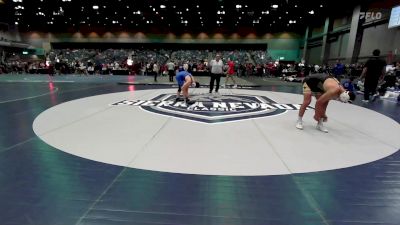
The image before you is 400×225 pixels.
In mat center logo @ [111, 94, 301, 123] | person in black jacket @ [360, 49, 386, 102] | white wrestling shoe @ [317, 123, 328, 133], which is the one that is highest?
person in black jacket @ [360, 49, 386, 102]

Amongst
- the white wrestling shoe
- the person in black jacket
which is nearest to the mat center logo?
the white wrestling shoe

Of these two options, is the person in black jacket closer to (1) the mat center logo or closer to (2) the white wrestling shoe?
(1) the mat center logo

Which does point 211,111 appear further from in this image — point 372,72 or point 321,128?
point 372,72

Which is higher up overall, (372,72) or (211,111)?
(372,72)

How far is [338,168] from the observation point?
3.03 m

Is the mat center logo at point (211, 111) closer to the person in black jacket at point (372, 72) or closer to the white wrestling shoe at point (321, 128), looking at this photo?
the white wrestling shoe at point (321, 128)

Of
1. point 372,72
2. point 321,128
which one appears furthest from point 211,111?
point 372,72

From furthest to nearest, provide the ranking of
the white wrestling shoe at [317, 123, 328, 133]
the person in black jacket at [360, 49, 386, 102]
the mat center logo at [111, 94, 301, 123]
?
the person in black jacket at [360, 49, 386, 102] < the mat center logo at [111, 94, 301, 123] < the white wrestling shoe at [317, 123, 328, 133]

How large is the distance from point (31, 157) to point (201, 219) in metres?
2.36

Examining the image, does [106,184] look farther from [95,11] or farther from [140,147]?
[95,11]

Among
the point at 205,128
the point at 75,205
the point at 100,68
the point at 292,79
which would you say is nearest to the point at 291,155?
the point at 205,128

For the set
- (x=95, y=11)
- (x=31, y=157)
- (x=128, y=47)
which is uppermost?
(x=95, y=11)

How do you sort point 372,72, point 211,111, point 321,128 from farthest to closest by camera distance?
point 372,72 → point 211,111 → point 321,128

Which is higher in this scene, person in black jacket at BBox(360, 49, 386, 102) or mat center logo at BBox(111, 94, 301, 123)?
person in black jacket at BBox(360, 49, 386, 102)
